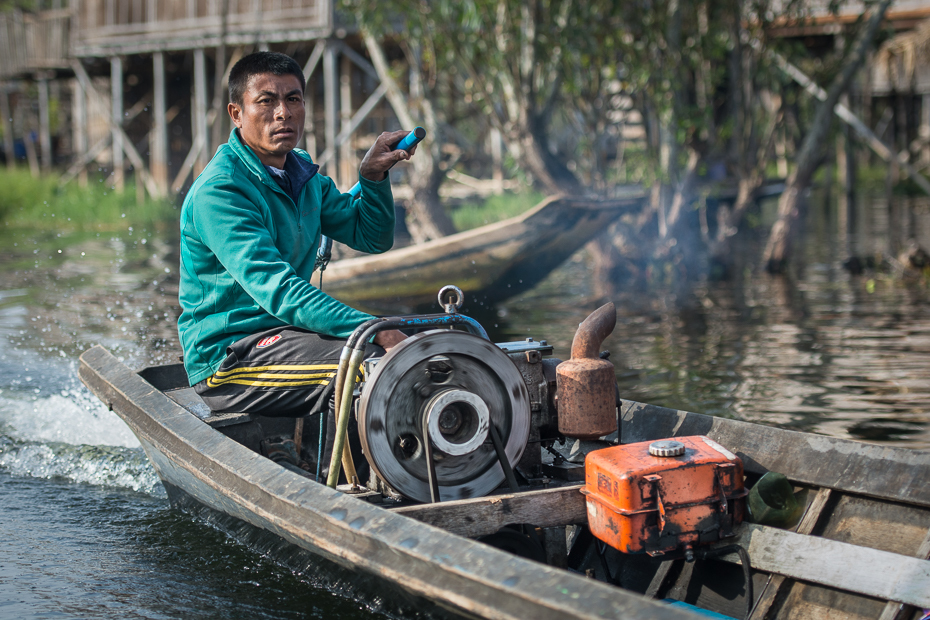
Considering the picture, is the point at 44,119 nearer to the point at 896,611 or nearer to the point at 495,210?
the point at 495,210

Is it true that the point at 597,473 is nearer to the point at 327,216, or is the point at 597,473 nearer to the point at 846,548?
the point at 846,548

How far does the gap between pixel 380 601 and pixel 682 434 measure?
4.74 ft

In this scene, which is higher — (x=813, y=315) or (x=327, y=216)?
(x=327, y=216)

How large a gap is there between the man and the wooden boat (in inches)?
10.7

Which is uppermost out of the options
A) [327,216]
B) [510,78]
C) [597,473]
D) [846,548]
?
[510,78]

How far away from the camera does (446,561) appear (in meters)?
2.38

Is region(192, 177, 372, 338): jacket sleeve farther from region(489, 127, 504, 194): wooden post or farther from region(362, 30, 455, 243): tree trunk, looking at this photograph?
region(489, 127, 504, 194): wooden post

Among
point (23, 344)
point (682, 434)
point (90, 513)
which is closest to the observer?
point (682, 434)

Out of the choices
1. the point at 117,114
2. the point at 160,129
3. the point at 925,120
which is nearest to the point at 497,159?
the point at 160,129

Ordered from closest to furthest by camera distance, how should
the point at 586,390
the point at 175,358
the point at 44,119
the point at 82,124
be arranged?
Result: the point at 586,390, the point at 175,358, the point at 82,124, the point at 44,119

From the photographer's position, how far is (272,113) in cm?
353

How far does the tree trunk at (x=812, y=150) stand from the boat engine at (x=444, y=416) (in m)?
8.37

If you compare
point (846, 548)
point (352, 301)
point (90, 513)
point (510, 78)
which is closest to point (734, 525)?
point (846, 548)

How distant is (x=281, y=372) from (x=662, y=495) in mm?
1421
